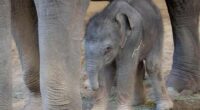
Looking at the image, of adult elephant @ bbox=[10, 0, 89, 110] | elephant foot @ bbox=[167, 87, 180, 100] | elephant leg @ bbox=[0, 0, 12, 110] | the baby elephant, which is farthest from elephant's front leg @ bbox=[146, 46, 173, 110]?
elephant leg @ bbox=[0, 0, 12, 110]

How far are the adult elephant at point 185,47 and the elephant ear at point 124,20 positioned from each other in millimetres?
748

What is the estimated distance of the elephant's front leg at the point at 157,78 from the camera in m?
3.61

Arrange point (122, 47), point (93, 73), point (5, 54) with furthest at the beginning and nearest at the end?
1. point (122, 47)
2. point (93, 73)
3. point (5, 54)

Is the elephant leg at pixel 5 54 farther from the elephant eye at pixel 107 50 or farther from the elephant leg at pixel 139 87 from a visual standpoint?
the elephant leg at pixel 139 87

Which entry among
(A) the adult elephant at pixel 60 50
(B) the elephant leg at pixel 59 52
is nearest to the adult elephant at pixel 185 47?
(A) the adult elephant at pixel 60 50

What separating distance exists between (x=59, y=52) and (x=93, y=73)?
15.5 inches

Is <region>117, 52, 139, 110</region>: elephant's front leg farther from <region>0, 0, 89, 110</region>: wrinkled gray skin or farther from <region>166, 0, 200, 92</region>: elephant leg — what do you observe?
<region>166, 0, 200, 92</region>: elephant leg

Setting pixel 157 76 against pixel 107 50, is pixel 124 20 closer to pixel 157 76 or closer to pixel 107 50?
pixel 107 50

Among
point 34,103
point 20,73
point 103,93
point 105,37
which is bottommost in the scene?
point 20,73

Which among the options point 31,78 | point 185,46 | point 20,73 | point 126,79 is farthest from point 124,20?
point 20,73

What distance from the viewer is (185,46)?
4113 millimetres

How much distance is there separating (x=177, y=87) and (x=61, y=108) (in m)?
1.26

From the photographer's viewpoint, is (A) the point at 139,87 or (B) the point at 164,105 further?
(A) the point at 139,87

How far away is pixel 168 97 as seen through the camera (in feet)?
12.1
